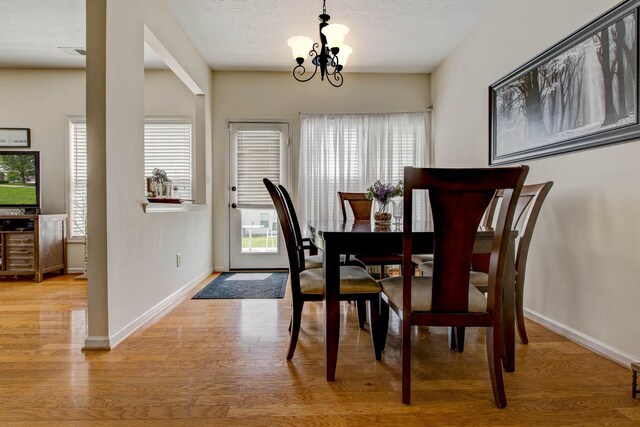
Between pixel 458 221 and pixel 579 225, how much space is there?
4.40ft

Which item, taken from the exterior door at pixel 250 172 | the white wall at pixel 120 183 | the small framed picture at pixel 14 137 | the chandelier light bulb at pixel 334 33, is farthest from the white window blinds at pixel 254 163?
the small framed picture at pixel 14 137

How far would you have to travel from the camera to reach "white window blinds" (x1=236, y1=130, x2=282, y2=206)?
4633 millimetres

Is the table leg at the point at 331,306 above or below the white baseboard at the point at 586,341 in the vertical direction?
above

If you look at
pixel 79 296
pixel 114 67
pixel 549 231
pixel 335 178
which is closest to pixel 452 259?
pixel 549 231

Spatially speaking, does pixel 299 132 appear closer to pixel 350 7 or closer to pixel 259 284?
pixel 350 7

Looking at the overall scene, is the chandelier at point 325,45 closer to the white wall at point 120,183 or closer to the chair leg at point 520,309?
the white wall at point 120,183

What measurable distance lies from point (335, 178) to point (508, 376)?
320 cm

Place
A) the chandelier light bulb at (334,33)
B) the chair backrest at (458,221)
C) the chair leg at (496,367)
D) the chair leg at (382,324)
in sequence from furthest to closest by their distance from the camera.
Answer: the chandelier light bulb at (334,33), the chair leg at (382,324), the chair leg at (496,367), the chair backrest at (458,221)

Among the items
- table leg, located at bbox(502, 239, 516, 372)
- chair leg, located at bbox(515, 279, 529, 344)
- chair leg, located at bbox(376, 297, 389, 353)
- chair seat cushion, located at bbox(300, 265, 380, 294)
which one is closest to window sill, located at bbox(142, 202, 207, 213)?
chair seat cushion, located at bbox(300, 265, 380, 294)

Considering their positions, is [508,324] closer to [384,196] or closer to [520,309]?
[520,309]

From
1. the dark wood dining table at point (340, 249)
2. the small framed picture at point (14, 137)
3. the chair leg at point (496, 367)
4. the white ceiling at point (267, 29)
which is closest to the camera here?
the chair leg at point (496, 367)

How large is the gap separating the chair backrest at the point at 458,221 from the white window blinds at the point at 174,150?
3850 mm

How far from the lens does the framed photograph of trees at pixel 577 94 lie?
184 centimetres

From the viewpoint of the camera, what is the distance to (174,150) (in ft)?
15.1
